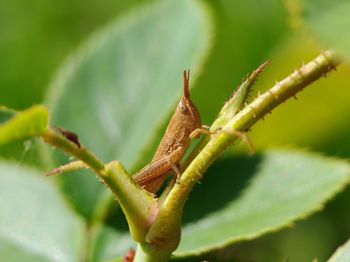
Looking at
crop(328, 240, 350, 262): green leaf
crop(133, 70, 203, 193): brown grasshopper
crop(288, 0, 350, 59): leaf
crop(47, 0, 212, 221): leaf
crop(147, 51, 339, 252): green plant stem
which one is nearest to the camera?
crop(288, 0, 350, 59): leaf

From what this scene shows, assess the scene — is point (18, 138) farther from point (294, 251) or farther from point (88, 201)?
point (294, 251)

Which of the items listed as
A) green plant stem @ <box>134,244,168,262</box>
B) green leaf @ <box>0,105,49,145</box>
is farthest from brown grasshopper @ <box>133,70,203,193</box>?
green leaf @ <box>0,105,49,145</box>

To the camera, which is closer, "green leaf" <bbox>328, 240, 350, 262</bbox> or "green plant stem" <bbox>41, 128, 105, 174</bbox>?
"green plant stem" <bbox>41, 128, 105, 174</bbox>

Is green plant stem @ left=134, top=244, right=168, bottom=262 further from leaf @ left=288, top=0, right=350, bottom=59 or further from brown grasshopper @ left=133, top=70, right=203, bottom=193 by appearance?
leaf @ left=288, top=0, right=350, bottom=59

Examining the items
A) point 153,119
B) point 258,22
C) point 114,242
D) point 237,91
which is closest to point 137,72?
point 153,119

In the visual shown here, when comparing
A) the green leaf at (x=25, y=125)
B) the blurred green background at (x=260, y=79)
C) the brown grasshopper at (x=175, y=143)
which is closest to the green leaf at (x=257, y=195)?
the blurred green background at (x=260, y=79)

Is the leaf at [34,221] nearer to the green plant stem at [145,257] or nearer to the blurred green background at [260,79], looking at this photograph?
the blurred green background at [260,79]
